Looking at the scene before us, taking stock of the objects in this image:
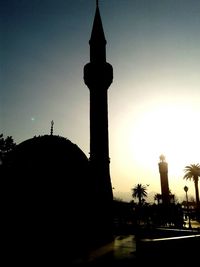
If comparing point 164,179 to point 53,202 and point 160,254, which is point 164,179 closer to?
point 53,202

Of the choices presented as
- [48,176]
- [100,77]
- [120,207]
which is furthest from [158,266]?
[120,207]

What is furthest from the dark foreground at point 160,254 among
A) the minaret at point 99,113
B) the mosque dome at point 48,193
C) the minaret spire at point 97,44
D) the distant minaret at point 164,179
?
the distant minaret at point 164,179

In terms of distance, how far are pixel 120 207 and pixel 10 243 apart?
24.7 meters

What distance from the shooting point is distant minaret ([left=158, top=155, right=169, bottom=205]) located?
43.7 metres

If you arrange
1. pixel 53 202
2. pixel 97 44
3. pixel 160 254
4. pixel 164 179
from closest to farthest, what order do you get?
pixel 160 254, pixel 53 202, pixel 97 44, pixel 164 179

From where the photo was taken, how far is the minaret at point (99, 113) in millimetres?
18344

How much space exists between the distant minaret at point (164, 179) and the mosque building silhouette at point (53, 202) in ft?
92.2

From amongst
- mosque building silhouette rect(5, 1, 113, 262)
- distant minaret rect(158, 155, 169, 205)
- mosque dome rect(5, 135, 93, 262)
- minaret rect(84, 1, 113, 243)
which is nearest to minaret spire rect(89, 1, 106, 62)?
minaret rect(84, 1, 113, 243)

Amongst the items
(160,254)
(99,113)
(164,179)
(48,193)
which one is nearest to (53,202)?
(48,193)

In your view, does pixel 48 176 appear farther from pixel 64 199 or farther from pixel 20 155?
pixel 20 155

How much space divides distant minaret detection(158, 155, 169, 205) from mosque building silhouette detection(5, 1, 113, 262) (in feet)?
92.2

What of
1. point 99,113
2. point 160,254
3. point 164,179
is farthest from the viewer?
point 164,179

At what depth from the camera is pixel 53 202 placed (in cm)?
1387

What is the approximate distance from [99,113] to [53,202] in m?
9.33
